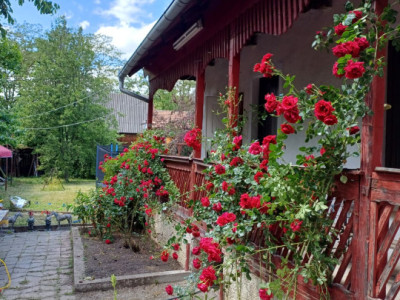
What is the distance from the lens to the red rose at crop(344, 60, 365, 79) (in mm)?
1974

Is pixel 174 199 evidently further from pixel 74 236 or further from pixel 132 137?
pixel 132 137

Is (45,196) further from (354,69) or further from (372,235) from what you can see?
(354,69)

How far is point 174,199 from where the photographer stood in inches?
194

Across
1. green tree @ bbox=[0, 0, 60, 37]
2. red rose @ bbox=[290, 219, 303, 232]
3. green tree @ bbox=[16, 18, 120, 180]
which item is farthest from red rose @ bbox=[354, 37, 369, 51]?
green tree @ bbox=[16, 18, 120, 180]

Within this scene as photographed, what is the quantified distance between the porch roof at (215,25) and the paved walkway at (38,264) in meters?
3.87

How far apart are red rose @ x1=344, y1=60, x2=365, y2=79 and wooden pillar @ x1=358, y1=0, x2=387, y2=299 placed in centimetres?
25

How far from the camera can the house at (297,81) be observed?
2.12 meters

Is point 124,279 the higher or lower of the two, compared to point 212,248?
lower

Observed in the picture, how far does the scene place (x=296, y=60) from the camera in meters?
5.43

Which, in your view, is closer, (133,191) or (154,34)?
(154,34)

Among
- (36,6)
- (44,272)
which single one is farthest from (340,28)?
(36,6)

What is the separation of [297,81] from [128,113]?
29.0m

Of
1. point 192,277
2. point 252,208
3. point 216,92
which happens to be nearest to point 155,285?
point 192,277

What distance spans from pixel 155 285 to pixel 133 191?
211 centimetres
